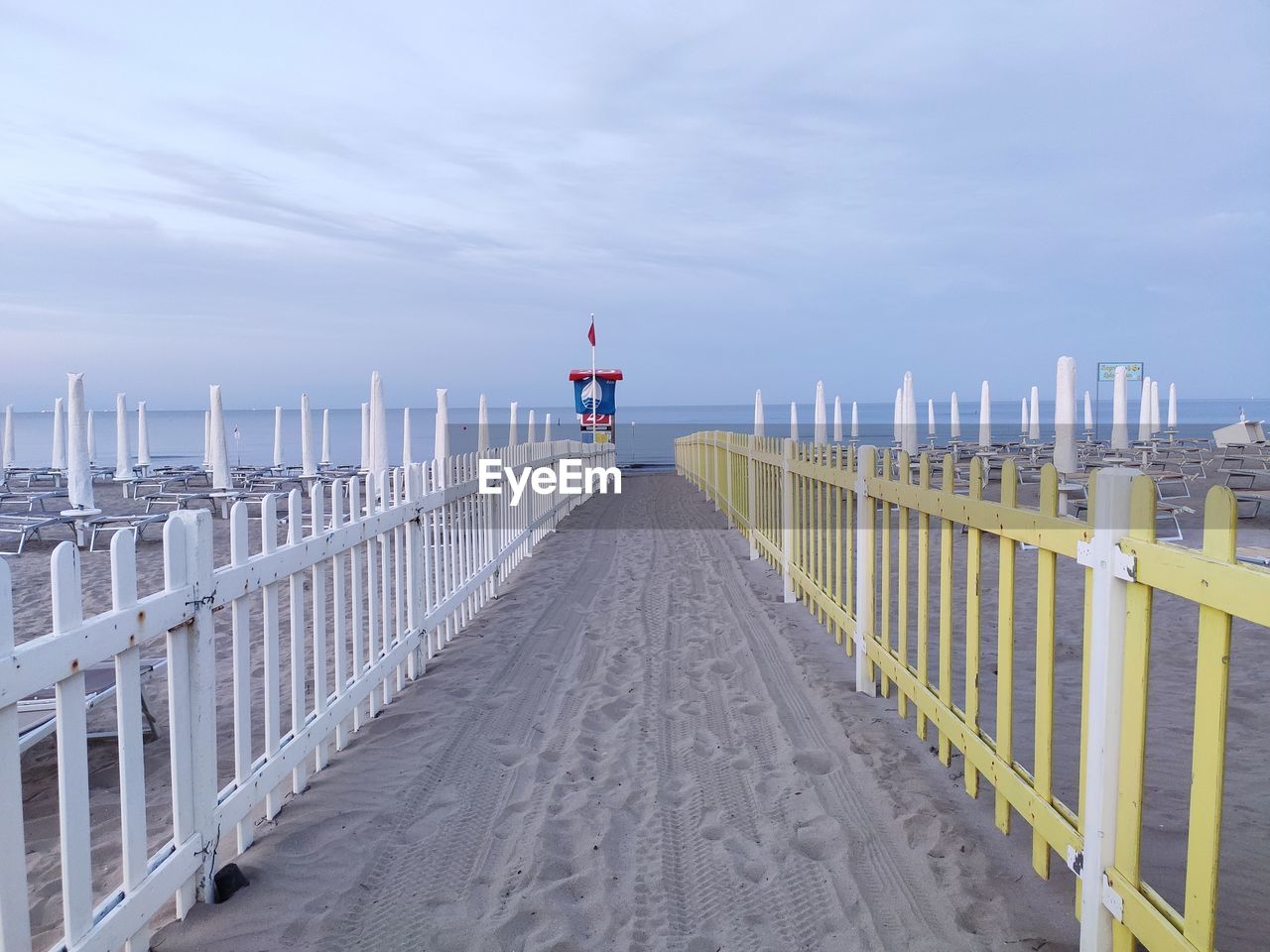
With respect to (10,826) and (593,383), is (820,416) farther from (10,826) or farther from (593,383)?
(10,826)

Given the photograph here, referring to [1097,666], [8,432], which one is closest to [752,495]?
[1097,666]

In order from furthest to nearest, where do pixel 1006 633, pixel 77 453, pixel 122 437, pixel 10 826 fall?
pixel 122 437, pixel 77 453, pixel 1006 633, pixel 10 826

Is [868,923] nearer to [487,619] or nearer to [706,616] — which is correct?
[706,616]

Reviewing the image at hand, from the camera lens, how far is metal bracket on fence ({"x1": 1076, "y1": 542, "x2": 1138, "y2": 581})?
1906 millimetres

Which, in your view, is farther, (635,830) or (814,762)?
(814,762)

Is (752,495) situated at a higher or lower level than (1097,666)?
lower

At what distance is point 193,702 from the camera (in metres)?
2.46

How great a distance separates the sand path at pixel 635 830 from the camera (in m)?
2.34

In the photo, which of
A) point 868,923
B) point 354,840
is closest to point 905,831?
point 868,923

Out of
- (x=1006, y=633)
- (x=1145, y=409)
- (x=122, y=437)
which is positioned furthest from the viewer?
(x=1145, y=409)

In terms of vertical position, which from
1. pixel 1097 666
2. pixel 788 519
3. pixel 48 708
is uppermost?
pixel 1097 666

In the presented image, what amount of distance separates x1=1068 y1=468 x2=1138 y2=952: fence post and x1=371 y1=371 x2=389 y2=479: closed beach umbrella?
43.3 ft

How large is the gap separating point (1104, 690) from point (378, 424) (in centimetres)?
1372

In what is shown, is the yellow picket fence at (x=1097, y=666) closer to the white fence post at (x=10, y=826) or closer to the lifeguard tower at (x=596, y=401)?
the white fence post at (x=10, y=826)
